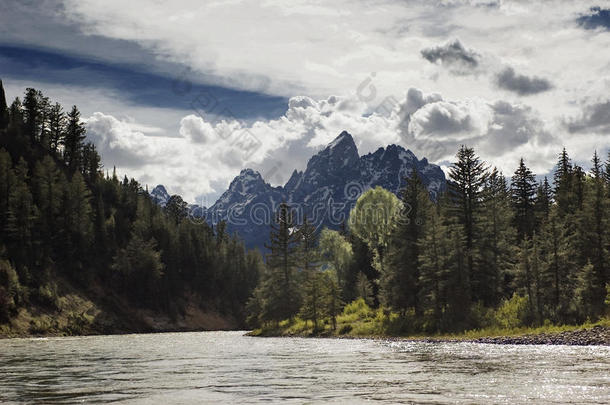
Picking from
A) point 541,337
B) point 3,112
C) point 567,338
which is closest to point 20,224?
point 3,112

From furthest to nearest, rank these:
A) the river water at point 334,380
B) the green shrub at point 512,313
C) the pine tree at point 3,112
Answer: the pine tree at point 3,112, the green shrub at point 512,313, the river water at point 334,380

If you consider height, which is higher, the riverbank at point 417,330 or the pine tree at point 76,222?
the pine tree at point 76,222

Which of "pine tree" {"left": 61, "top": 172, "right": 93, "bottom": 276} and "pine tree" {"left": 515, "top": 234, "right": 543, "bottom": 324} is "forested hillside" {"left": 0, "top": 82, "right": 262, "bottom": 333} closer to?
"pine tree" {"left": 61, "top": 172, "right": 93, "bottom": 276}

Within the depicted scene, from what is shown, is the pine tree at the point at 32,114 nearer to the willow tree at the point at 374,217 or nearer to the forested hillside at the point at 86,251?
the forested hillside at the point at 86,251

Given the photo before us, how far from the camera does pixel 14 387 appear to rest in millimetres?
19688

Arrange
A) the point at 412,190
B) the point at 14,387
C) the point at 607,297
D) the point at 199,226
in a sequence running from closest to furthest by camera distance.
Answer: the point at 14,387
the point at 607,297
the point at 412,190
the point at 199,226

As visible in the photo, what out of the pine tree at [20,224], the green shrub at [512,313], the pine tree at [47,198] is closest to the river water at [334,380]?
the green shrub at [512,313]

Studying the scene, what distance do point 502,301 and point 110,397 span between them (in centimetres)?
4559

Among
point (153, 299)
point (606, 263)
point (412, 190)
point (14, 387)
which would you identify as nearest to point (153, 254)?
point (153, 299)

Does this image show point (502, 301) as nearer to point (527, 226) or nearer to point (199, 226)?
point (527, 226)

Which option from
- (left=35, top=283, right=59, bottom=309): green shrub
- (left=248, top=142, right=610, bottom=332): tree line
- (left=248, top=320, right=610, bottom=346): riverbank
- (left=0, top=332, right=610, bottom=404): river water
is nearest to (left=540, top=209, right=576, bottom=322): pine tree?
(left=248, top=142, right=610, bottom=332): tree line

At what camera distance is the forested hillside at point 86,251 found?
9238cm

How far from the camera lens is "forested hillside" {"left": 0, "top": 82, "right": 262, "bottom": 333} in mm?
92375

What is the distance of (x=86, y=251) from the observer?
373 ft
